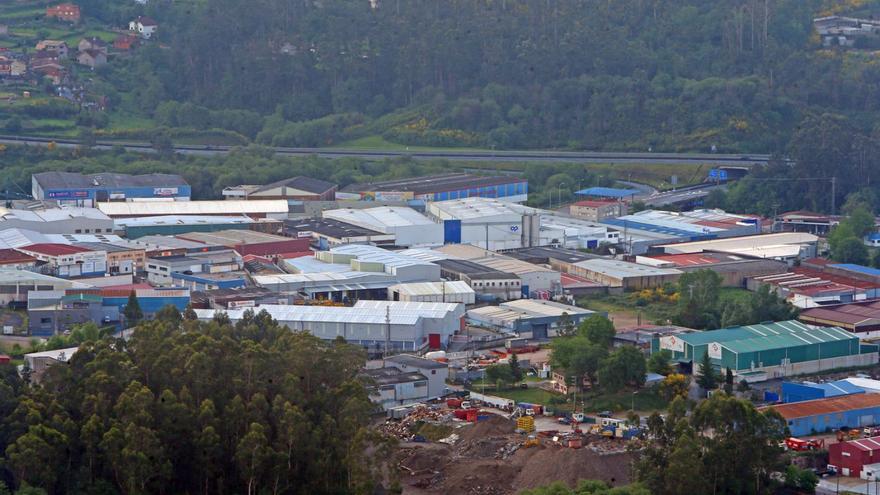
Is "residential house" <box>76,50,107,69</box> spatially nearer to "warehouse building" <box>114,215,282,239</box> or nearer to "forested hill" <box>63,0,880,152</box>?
"forested hill" <box>63,0,880,152</box>

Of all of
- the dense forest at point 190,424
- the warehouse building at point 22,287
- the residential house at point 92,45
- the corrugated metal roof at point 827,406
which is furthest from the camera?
the residential house at point 92,45

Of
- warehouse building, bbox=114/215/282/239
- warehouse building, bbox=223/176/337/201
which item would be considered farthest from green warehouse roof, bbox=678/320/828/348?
warehouse building, bbox=223/176/337/201

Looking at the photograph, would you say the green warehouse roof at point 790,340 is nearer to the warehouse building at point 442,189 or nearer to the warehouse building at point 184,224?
the warehouse building at point 184,224

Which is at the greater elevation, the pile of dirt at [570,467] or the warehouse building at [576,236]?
the warehouse building at [576,236]

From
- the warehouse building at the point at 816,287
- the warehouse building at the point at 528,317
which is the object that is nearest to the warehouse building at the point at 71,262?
the warehouse building at the point at 528,317

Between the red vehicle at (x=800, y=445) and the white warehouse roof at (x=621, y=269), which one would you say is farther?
the white warehouse roof at (x=621, y=269)

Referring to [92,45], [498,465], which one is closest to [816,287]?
[498,465]
